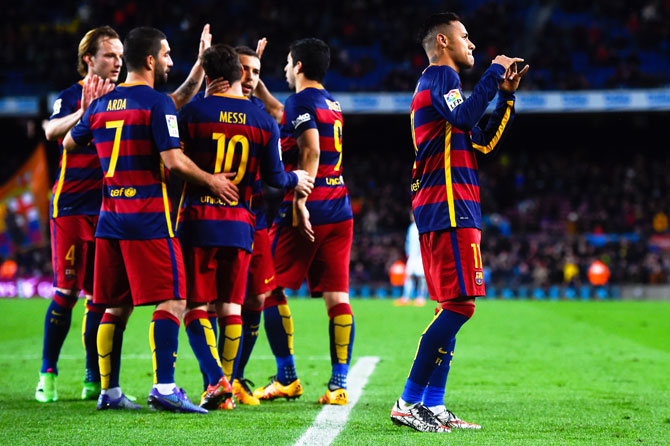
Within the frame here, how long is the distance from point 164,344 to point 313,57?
2.19m

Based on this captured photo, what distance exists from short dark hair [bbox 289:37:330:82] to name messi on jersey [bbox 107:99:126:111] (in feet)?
4.48

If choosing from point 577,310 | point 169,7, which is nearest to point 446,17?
point 577,310

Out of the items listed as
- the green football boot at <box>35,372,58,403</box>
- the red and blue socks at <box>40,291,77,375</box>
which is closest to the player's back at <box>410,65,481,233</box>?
the red and blue socks at <box>40,291,77,375</box>

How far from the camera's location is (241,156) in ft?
16.7

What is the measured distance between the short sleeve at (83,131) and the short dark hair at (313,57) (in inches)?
58.5

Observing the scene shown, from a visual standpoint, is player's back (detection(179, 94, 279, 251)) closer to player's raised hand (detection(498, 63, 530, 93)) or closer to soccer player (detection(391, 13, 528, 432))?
soccer player (detection(391, 13, 528, 432))

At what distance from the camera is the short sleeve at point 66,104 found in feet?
18.5

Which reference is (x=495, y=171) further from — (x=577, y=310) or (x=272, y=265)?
(x=272, y=265)

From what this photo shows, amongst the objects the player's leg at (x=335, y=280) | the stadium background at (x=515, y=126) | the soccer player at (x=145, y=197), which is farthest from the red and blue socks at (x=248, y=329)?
the stadium background at (x=515, y=126)

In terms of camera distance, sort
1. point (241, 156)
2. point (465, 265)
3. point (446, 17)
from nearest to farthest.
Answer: point (465, 265)
point (446, 17)
point (241, 156)

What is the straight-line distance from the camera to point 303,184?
17.3 ft

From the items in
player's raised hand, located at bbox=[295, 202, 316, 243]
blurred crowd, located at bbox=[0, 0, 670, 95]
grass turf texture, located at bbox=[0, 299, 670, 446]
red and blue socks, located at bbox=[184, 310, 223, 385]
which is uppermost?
blurred crowd, located at bbox=[0, 0, 670, 95]

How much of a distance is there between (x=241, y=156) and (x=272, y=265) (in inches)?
35.0

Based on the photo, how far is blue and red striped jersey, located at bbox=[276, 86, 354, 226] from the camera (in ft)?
18.4
